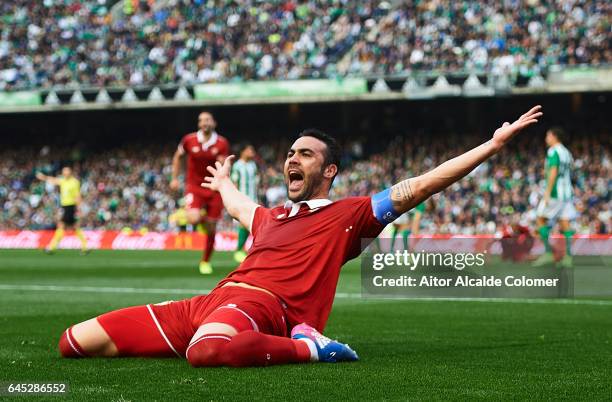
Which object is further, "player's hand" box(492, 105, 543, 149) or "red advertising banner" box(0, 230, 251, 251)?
"red advertising banner" box(0, 230, 251, 251)

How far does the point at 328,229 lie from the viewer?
6.19m

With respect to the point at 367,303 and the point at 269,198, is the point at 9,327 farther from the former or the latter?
the point at 269,198

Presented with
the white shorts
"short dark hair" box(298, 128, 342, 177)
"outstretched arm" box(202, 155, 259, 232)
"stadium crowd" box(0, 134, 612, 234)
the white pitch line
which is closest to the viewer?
"short dark hair" box(298, 128, 342, 177)

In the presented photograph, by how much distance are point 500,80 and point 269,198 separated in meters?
8.81

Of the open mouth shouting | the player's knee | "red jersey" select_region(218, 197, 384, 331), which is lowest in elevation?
the player's knee

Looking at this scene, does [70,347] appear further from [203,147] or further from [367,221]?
[203,147]

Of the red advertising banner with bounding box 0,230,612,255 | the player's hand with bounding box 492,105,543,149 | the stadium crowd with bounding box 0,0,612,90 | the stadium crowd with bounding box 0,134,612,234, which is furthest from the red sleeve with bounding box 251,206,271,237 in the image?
the stadium crowd with bounding box 0,0,612,90

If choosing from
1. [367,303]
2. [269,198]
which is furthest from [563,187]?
[269,198]

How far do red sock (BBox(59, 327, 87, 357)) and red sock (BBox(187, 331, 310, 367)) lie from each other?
34.3 inches

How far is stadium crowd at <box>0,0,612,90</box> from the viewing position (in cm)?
3319

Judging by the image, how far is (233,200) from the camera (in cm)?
689

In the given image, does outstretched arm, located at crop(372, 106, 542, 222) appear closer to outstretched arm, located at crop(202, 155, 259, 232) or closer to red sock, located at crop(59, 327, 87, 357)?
outstretched arm, located at crop(202, 155, 259, 232)

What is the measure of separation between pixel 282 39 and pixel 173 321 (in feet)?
105

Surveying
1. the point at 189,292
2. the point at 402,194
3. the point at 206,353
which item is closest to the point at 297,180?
the point at 402,194
